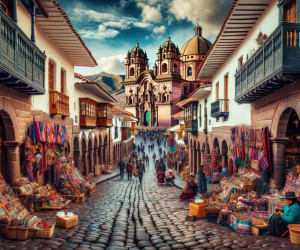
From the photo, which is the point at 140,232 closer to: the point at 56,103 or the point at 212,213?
the point at 212,213

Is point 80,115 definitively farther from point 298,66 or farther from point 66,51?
point 298,66

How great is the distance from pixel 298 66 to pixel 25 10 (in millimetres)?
8305

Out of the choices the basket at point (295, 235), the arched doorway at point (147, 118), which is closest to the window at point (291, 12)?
the basket at point (295, 235)

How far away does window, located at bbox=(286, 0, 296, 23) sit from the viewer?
7.82m

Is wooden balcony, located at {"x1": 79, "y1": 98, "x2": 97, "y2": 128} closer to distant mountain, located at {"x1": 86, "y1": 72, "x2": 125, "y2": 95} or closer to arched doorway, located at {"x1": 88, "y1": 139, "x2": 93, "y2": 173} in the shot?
arched doorway, located at {"x1": 88, "y1": 139, "x2": 93, "y2": 173}

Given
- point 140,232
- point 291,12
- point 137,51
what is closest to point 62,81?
point 140,232

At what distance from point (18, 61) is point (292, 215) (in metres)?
7.52

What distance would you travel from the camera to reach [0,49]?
22.0 ft

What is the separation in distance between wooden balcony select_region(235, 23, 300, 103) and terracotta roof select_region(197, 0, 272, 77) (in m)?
1.71

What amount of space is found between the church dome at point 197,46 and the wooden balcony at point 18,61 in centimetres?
5376

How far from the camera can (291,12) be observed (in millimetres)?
8000

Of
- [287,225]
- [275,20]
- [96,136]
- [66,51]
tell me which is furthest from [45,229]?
[96,136]

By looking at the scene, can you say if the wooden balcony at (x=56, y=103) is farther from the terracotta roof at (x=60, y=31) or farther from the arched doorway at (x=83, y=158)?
the arched doorway at (x=83, y=158)

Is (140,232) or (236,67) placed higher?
(236,67)
